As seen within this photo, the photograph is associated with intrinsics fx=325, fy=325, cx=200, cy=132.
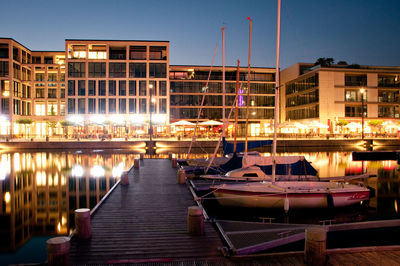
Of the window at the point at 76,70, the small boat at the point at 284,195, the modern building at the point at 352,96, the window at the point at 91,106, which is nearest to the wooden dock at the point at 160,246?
the small boat at the point at 284,195

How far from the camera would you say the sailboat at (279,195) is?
1448 cm

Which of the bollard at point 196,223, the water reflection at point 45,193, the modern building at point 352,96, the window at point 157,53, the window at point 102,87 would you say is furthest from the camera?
the window at point 157,53

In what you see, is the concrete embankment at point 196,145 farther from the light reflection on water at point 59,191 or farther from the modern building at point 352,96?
the light reflection on water at point 59,191

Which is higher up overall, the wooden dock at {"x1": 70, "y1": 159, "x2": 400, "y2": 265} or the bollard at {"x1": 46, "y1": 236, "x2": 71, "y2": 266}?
the bollard at {"x1": 46, "y1": 236, "x2": 71, "y2": 266}

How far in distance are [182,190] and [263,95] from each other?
70.0 meters

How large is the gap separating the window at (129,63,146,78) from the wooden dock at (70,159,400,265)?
62.1 m

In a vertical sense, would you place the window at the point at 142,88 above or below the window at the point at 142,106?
above

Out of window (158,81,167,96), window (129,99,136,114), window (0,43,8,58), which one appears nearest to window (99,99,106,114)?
window (129,99,136,114)

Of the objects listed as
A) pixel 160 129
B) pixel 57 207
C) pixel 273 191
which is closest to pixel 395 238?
pixel 273 191

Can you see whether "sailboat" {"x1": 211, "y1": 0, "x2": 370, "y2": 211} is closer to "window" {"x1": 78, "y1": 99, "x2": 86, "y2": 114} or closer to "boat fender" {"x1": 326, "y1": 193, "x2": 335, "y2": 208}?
"boat fender" {"x1": 326, "y1": 193, "x2": 335, "y2": 208}

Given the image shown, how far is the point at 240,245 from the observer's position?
8766 mm

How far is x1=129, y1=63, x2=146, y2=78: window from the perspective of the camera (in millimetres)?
72625

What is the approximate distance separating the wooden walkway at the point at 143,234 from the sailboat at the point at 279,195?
204cm

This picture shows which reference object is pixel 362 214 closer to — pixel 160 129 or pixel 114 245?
pixel 114 245
